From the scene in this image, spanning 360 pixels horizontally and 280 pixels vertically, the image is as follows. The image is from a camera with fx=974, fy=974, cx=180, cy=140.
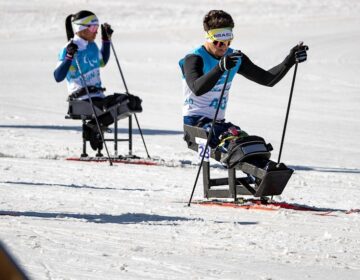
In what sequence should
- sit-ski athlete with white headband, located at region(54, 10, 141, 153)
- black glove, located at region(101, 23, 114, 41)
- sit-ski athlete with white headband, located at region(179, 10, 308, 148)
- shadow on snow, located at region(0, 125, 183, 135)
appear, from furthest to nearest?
shadow on snow, located at region(0, 125, 183, 135)
black glove, located at region(101, 23, 114, 41)
sit-ski athlete with white headband, located at region(54, 10, 141, 153)
sit-ski athlete with white headband, located at region(179, 10, 308, 148)

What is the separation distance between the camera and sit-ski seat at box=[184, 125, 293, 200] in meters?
6.90

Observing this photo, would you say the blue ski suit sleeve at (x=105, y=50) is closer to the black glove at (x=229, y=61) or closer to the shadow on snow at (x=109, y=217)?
the black glove at (x=229, y=61)

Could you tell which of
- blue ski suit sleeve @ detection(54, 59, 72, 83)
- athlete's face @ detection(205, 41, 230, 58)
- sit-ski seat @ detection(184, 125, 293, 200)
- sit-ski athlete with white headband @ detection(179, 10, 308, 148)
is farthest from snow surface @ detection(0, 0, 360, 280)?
athlete's face @ detection(205, 41, 230, 58)

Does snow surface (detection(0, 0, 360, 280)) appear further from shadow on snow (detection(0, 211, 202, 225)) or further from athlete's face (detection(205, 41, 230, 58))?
athlete's face (detection(205, 41, 230, 58))

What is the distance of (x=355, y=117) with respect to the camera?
18.1 meters

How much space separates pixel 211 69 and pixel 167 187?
1763mm

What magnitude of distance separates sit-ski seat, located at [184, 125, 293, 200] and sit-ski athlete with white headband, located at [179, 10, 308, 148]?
142 millimetres

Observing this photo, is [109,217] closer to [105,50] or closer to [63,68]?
[63,68]

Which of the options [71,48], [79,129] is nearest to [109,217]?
[71,48]

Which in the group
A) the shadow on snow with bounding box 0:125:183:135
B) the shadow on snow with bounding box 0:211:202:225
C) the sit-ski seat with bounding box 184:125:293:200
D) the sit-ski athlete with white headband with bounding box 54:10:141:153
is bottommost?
the shadow on snow with bounding box 0:125:183:135

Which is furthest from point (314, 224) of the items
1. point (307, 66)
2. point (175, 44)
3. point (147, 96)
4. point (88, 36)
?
point (175, 44)

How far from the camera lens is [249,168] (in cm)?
713

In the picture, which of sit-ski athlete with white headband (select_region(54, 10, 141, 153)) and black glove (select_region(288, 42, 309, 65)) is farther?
sit-ski athlete with white headband (select_region(54, 10, 141, 153))

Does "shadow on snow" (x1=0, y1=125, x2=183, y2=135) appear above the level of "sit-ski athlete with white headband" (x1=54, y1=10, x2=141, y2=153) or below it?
below
